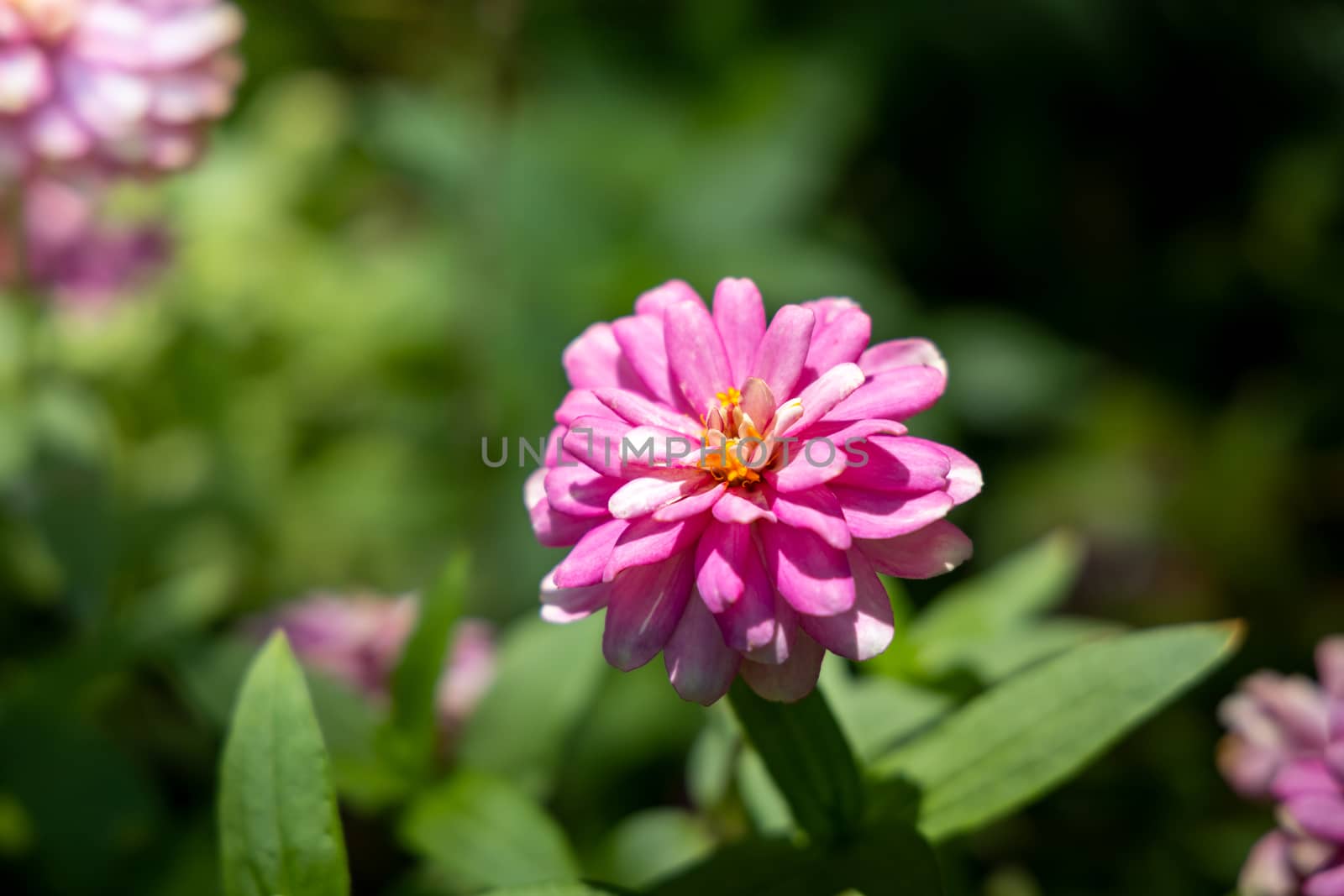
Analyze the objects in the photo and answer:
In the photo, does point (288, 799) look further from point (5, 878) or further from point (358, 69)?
point (358, 69)

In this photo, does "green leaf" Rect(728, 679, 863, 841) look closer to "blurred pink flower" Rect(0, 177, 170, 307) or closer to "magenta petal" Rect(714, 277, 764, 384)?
"magenta petal" Rect(714, 277, 764, 384)

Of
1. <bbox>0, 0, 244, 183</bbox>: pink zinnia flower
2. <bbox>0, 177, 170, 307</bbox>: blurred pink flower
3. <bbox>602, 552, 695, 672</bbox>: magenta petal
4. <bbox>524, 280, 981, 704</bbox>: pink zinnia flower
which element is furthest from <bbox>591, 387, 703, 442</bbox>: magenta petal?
<bbox>0, 177, 170, 307</bbox>: blurred pink flower

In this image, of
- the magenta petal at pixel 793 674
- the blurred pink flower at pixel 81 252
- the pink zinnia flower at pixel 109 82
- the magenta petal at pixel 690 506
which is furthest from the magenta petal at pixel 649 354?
the blurred pink flower at pixel 81 252

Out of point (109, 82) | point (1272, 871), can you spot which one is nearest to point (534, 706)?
point (1272, 871)

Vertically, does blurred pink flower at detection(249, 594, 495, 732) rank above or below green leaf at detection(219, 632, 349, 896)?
below

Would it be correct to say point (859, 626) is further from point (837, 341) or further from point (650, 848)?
point (650, 848)

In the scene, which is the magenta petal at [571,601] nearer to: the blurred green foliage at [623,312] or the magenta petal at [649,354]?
the magenta petal at [649,354]
